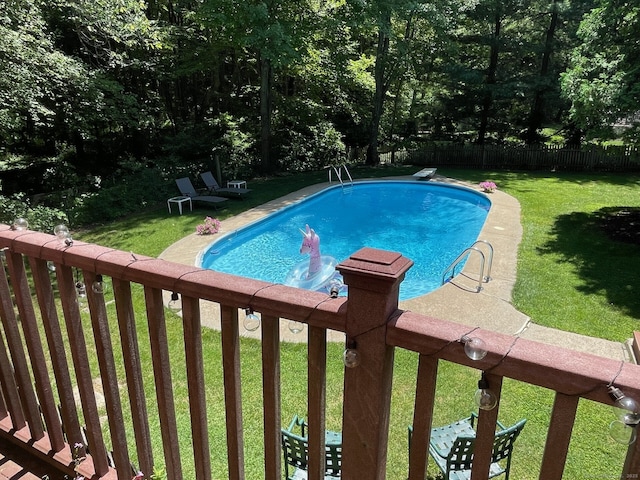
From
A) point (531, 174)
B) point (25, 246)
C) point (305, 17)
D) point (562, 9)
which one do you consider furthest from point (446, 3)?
point (25, 246)

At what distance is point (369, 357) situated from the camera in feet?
3.95

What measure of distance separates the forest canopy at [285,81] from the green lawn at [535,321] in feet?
8.19

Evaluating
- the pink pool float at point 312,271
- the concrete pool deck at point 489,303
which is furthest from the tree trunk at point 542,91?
the pink pool float at point 312,271

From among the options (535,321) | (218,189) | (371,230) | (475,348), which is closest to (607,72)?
(535,321)

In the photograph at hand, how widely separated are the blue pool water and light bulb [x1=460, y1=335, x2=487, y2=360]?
288 inches

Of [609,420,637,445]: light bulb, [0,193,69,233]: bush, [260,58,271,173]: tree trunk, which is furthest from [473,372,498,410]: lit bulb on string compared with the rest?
[260,58,271,173]: tree trunk

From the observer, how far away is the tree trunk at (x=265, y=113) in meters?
15.8

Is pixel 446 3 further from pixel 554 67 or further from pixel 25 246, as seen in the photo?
pixel 25 246

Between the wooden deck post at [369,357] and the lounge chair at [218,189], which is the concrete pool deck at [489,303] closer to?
the lounge chair at [218,189]

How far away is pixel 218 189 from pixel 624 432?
13866 mm

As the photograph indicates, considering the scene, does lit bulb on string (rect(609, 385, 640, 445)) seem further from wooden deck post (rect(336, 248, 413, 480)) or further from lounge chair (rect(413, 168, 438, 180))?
lounge chair (rect(413, 168, 438, 180))

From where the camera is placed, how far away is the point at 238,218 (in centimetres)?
1165

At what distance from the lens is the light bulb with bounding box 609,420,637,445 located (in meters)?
0.87

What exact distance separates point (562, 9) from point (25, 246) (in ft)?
67.4
